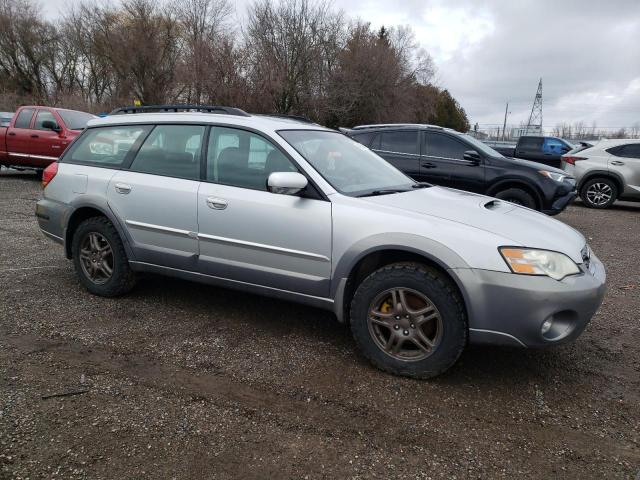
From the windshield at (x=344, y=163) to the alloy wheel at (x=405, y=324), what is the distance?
30.7 inches

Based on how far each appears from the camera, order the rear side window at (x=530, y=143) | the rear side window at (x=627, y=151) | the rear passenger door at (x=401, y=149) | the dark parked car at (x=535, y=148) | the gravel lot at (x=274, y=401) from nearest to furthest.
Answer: the gravel lot at (x=274, y=401) < the rear passenger door at (x=401, y=149) < the rear side window at (x=627, y=151) < the dark parked car at (x=535, y=148) < the rear side window at (x=530, y=143)

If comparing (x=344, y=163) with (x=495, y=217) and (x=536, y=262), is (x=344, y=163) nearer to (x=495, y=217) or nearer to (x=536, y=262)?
(x=495, y=217)

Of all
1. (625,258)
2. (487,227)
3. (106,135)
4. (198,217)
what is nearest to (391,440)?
(487,227)

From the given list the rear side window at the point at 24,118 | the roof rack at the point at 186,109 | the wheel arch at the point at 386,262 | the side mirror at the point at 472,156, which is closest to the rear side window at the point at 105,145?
the roof rack at the point at 186,109

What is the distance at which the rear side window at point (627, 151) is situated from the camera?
10852mm

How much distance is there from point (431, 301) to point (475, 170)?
534 cm

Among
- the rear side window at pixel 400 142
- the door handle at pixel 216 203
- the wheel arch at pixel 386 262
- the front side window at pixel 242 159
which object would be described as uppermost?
the rear side window at pixel 400 142

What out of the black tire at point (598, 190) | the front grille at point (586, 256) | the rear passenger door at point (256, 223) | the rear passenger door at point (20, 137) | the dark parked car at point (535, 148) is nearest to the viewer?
the front grille at point (586, 256)

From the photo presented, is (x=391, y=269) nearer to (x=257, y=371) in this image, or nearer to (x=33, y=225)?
(x=257, y=371)

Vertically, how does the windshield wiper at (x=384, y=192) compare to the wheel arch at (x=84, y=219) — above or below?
above

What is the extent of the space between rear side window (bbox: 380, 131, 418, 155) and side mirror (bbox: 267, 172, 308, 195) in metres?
5.19

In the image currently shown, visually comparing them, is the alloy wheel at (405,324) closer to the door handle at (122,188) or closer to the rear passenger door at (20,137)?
the door handle at (122,188)

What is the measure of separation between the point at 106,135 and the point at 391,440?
139 inches

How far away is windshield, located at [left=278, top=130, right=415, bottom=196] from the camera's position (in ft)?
11.3
